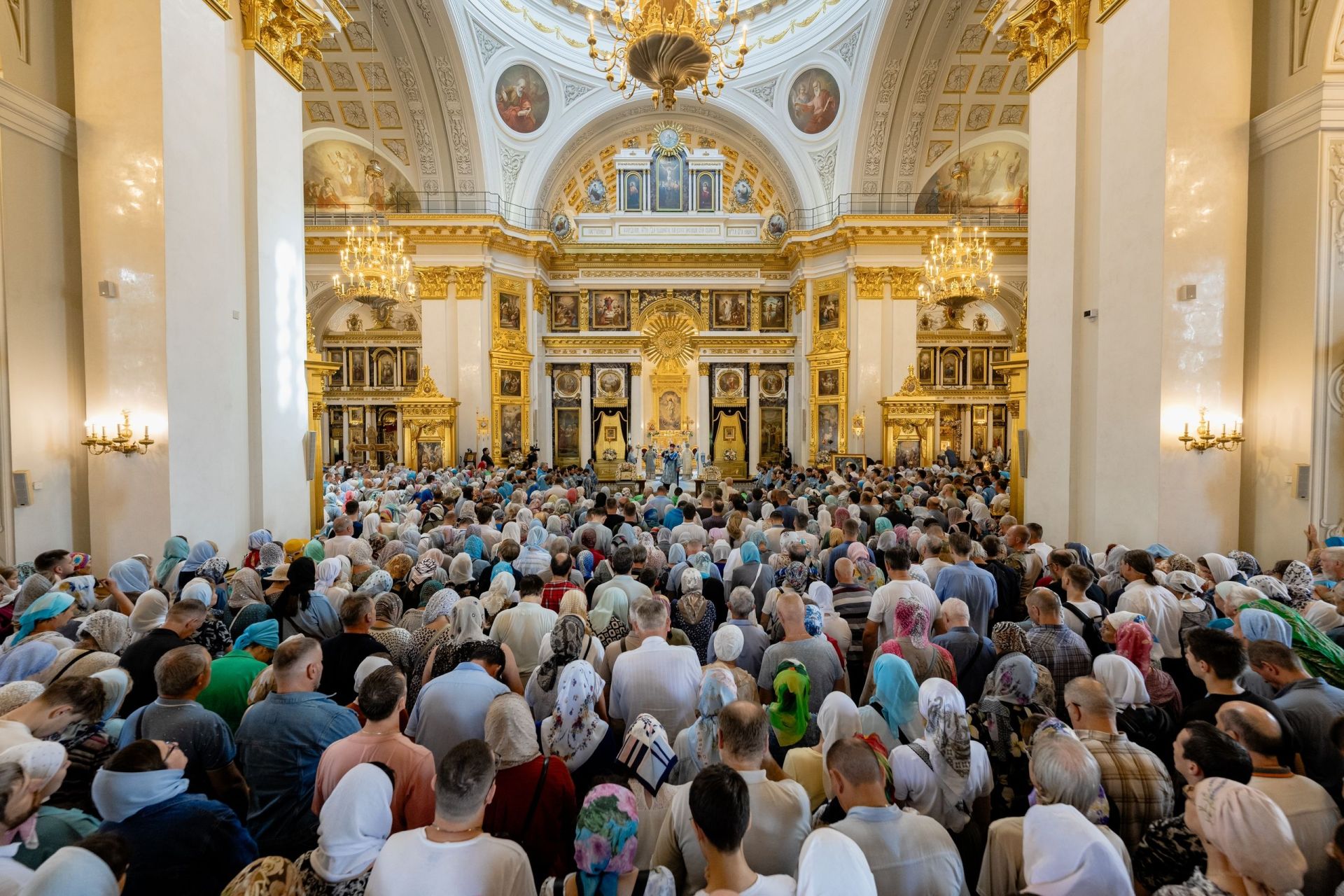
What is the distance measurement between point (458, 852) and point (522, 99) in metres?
23.0

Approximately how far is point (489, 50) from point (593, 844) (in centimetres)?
2233

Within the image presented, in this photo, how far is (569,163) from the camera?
76.6ft

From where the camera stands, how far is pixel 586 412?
2477cm

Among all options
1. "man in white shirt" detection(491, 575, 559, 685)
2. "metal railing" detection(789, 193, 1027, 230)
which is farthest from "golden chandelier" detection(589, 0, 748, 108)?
"metal railing" detection(789, 193, 1027, 230)

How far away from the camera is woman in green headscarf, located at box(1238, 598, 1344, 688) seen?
3.35 m

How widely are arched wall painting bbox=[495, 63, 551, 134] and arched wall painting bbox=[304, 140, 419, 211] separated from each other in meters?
3.93

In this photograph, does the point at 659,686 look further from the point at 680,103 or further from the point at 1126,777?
the point at 680,103

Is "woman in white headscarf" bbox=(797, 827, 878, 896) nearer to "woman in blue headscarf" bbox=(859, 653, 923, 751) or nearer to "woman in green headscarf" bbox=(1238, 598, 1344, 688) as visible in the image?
"woman in blue headscarf" bbox=(859, 653, 923, 751)

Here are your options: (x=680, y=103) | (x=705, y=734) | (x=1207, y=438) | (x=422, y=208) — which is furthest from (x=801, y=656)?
(x=680, y=103)

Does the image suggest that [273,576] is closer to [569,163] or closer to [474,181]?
[474,181]

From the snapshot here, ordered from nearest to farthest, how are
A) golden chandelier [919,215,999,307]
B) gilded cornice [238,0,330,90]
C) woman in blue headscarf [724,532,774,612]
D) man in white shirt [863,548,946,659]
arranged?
man in white shirt [863,548,946,659] → woman in blue headscarf [724,532,774,612] → gilded cornice [238,0,330,90] → golden chandelier [919,215,999,307]

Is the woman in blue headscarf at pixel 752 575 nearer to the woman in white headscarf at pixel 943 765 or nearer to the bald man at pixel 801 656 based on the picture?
the bald man at pixel 801 656

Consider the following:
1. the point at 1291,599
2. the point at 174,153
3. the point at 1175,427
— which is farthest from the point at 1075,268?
the point at 174,153

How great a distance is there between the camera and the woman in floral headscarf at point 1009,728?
9.24 feet
